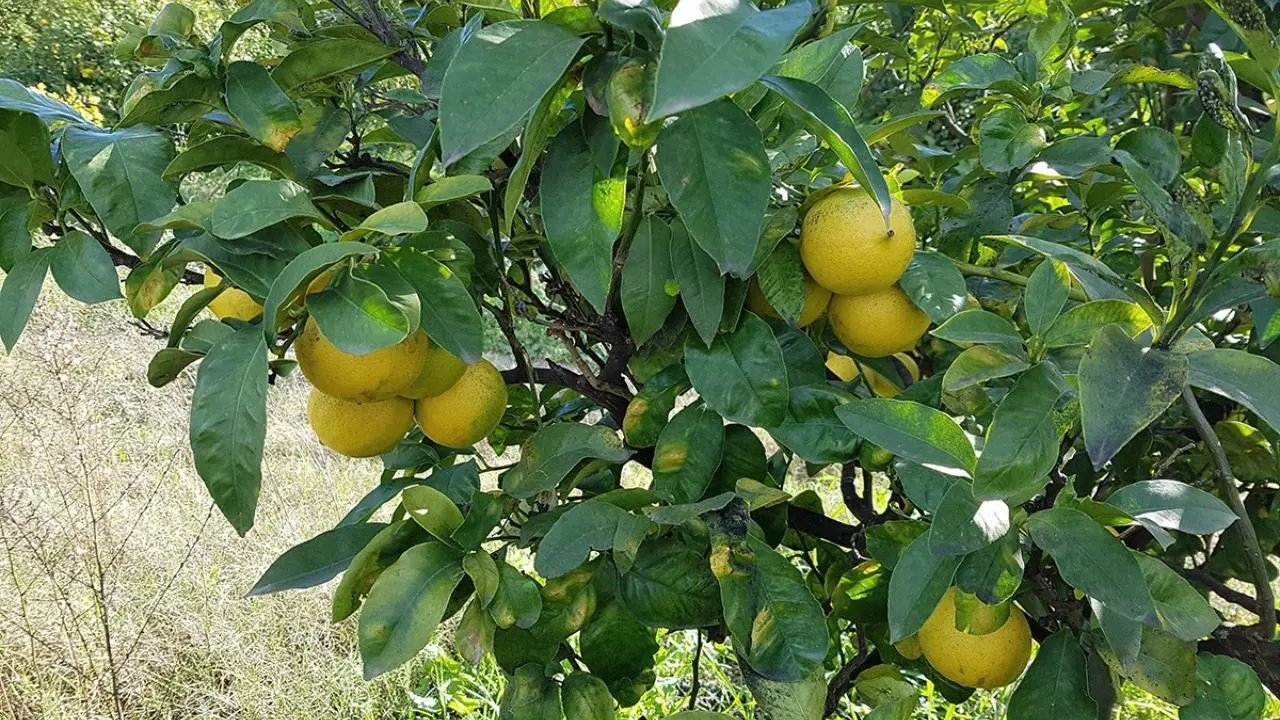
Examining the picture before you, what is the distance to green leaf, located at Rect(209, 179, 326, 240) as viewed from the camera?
448 millimetres

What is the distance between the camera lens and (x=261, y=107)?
1.85ft

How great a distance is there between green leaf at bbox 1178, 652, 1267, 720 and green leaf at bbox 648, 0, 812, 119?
474mm

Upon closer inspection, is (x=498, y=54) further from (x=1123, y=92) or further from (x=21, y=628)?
(x=21, y=628)

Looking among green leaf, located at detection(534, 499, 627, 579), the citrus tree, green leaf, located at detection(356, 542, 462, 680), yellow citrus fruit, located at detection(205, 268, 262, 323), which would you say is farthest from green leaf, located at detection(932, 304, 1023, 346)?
yellow citrus fruit, located at detection(205, 268, 262, 323)

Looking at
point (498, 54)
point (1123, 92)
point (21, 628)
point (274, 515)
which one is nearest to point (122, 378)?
point (274, 515)

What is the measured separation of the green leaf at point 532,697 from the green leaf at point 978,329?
1.16ft

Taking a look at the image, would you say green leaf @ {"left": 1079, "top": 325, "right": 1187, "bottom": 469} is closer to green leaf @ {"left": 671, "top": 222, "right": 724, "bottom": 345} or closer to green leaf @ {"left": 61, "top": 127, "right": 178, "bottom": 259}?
green leaf @ {"left": 671, "top": 222, "right": 724, "bottom": 345}

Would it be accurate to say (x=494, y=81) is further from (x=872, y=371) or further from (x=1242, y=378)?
(x=872, y=371)

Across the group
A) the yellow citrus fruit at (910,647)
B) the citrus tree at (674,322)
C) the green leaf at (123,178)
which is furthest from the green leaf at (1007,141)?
the green leaf at (123,178)

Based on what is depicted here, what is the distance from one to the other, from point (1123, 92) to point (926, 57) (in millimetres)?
286

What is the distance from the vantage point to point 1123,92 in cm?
130

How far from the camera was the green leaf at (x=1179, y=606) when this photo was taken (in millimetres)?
492

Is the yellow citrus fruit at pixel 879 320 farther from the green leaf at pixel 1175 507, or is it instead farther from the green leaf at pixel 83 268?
the green leaf at pixel 83 268

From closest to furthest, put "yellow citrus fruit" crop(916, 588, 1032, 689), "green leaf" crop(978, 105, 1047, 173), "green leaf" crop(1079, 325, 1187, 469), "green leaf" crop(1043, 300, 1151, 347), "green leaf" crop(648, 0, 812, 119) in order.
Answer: "green leaf" crop(648, 0, 812, 119) < "green leaf" crop(1079, 325, 1187, 469) < "green leaf" crop(1043, 300, 1151, 347) < "yellow citrus fruit" crop(916, 588, 1032, 689) < "green leaf" crop(978, 105, 1047, 173)
